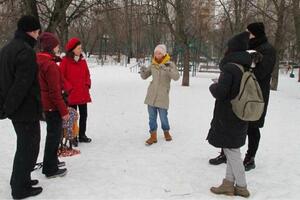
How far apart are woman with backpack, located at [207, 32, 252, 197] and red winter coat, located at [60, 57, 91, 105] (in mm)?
2625

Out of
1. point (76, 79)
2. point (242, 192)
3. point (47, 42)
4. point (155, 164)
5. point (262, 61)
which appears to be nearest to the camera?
point (242, 192)

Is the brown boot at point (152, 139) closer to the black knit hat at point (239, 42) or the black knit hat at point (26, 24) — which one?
the black knit hat at point (239, 42)

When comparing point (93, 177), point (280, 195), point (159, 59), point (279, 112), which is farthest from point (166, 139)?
point (279, 112)

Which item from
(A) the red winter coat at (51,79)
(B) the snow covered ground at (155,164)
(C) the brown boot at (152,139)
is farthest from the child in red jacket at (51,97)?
→ (C) the brown boot at (152,139)

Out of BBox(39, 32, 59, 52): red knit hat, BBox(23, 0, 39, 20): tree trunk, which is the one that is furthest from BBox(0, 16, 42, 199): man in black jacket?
BBox(23, 0, 39, 20): tree trunk

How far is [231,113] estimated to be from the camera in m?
4.11

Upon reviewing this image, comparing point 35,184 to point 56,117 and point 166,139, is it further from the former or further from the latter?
point 166,139

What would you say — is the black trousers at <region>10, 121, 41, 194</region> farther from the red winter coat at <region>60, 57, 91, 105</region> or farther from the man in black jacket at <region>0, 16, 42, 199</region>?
the red winter coat at <region>60, 57, 91, 105</region>

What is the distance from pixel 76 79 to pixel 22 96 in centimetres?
236

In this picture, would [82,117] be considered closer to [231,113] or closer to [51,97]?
[51,97]

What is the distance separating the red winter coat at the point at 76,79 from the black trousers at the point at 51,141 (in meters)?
1.24

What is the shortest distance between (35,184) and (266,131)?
4.86m

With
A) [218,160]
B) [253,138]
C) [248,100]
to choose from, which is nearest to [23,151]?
[248,100]

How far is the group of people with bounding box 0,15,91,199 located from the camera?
12.3ft
